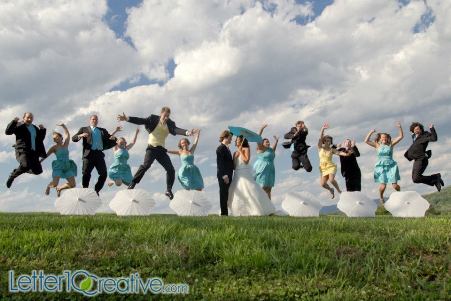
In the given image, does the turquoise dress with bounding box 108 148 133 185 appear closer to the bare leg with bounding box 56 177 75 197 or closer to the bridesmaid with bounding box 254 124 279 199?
the bare leg with bounding box 56 177 75 197

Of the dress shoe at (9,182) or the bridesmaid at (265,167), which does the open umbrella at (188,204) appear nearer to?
the bridesmaid at (265,167)

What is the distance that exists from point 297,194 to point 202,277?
8738mm

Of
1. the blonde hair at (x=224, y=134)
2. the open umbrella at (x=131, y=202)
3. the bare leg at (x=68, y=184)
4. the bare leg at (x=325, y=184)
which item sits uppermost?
the blonde hair at (x=224, y=134)

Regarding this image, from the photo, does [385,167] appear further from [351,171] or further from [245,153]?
[245,153]

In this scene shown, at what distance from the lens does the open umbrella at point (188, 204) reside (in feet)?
46.5

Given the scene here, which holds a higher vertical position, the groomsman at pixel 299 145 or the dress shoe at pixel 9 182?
the groomsman at pixel 299 145

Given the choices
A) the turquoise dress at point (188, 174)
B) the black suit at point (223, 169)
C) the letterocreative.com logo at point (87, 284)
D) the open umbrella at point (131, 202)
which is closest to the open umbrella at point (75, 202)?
the open umbrella at point (131, 202)

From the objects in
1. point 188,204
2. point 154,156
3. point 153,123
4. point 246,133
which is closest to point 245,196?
point 188,204

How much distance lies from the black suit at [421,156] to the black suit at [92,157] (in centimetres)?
1056

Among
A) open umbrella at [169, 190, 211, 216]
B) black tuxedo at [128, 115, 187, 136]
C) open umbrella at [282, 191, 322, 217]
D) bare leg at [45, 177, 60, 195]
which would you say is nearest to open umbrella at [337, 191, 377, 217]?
open umbrella at [282, 191, 322, 217]

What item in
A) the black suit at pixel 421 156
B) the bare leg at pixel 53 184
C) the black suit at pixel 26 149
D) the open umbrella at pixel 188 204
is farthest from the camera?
the bare leg at pixel 53 184

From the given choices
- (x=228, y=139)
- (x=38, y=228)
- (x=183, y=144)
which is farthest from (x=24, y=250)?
(x=183, y=144)

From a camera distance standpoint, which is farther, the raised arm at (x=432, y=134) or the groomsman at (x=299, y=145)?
the groomsman at (x=299, y=145)

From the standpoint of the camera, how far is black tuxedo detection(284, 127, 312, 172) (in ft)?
64.2
